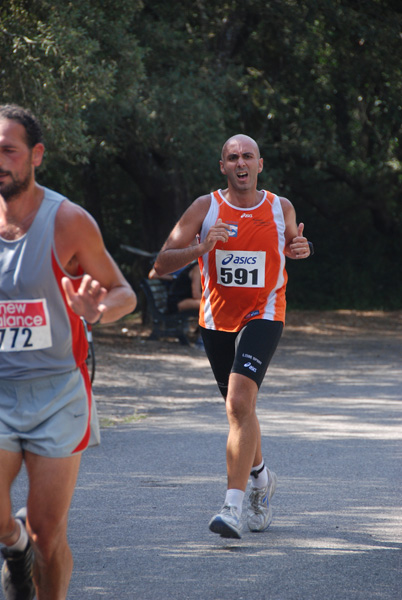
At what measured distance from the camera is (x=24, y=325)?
3.09 meters

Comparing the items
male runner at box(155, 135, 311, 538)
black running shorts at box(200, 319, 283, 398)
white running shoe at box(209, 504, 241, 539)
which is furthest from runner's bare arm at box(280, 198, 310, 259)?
white running shoe at box(209, 504, 241, 539)

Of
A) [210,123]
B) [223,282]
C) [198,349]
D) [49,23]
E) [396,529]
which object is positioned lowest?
[198,349]

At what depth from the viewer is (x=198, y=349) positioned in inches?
560

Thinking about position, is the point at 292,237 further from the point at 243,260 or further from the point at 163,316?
the point at 163,316

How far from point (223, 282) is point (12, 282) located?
6.89 feet

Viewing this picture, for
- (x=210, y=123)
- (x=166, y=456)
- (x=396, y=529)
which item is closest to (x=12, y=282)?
(x=396, y=529)

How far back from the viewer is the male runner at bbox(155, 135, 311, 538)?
15.8 feet

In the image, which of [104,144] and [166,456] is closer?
[166,456]

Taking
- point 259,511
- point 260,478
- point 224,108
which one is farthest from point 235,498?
point 224,108

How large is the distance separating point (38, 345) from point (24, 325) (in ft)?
0.28

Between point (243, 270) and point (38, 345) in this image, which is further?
point (243, 270)

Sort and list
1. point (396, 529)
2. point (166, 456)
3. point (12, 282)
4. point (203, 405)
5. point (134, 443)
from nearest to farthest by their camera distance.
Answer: point (12, 282), point (396, 529), point (166, 456), point (134, 443), point (203, 405)

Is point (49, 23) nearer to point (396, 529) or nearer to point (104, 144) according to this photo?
point (104, 144)

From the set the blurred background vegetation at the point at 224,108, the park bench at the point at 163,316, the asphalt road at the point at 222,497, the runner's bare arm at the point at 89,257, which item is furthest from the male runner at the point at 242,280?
the park bench at the point at 163,316
